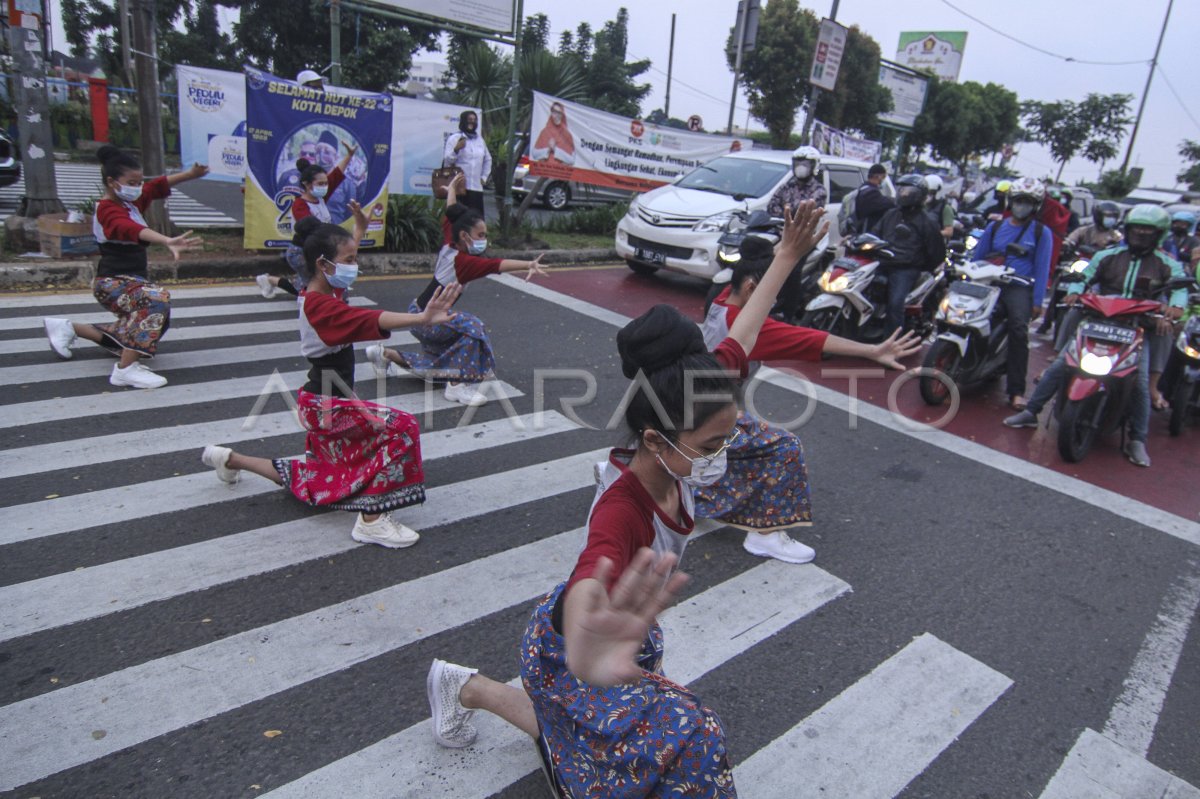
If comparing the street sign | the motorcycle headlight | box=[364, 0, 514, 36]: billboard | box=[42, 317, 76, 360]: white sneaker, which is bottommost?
box=[42, 317, 76, 360]: white sneaker

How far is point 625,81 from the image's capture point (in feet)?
142

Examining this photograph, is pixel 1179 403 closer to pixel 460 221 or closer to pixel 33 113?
pixel 460 221

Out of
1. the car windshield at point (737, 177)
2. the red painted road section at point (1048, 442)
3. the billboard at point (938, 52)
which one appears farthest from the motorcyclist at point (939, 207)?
the billboard at point (938, 52)

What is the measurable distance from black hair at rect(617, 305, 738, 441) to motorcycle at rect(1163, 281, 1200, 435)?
6.37 metres

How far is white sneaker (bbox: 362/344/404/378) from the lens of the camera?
255 inches

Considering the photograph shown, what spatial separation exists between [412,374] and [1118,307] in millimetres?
5399

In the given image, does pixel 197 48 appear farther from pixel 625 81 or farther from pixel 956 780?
pixel 956 780

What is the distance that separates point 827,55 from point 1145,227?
1375cm

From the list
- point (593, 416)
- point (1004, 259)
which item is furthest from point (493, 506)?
point (1004, 259)

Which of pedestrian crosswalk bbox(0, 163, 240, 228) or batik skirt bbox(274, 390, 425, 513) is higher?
pedestrian crosswalk bbox(0, 163, 240, 228)

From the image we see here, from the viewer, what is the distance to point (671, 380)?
82.4 inches

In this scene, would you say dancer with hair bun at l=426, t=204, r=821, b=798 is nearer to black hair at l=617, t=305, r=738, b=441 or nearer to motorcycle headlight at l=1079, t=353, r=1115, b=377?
black hair at l=617, t=305, r=738, b=441

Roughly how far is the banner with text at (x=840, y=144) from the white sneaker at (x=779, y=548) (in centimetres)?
1537

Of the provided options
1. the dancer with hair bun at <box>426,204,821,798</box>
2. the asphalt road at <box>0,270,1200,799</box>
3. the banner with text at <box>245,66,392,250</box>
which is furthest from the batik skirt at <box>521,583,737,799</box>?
the banner with text at <box>245,66,392,250</box>
